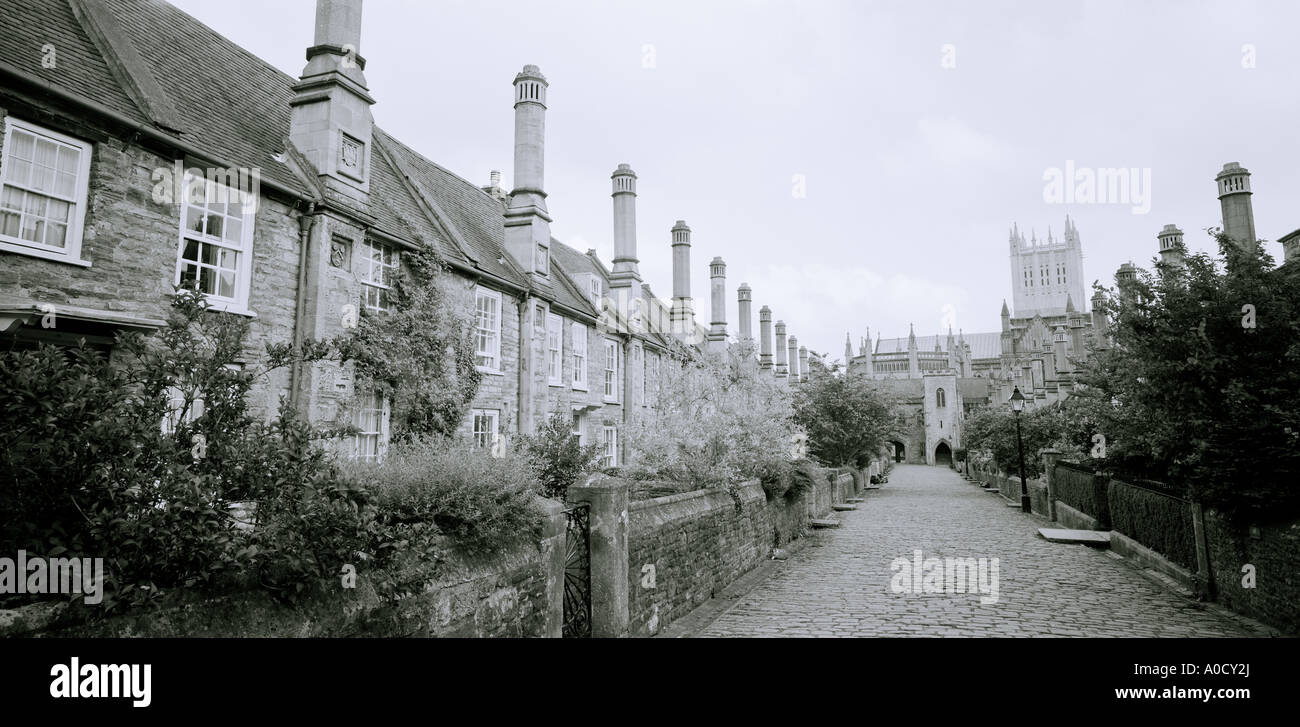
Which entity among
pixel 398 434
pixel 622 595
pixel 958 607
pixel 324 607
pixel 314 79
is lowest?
pixel 958 607

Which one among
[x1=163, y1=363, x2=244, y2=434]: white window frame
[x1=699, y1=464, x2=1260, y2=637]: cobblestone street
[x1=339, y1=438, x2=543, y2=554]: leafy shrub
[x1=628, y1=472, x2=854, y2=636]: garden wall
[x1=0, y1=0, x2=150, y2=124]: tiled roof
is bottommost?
[x1=699, y1=464, x2=1260, y2=637]: cobblestone street

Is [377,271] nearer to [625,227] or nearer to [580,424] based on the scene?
[580,424]

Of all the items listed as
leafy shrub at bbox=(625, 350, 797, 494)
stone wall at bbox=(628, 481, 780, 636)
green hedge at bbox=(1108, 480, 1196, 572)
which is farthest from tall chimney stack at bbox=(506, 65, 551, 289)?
green hedge at bbox=(1108, 480, 1196, 572)

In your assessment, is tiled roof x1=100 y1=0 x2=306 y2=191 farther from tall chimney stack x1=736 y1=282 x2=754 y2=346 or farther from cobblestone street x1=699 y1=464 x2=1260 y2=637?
tall chimney stack x1=736 y1=282 x2=754 y2=346

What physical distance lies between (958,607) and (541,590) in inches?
231

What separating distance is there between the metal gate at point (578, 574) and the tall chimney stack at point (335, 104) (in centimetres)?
902

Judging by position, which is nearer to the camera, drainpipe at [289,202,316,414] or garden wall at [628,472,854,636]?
garden wall at [628,472,854,636]

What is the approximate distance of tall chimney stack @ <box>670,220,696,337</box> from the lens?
95.3 feet

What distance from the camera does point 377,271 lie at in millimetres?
13609

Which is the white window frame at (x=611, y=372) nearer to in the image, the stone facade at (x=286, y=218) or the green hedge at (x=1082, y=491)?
the stone facade at (x=286, y=218)

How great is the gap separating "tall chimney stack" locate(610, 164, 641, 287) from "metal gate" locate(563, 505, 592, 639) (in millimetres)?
19707
